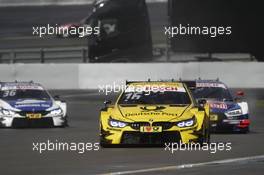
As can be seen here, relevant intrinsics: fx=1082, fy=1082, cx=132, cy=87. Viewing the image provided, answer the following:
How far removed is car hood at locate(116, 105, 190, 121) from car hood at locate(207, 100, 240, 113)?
4.57 metres

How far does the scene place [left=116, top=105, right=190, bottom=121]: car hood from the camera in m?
18.8

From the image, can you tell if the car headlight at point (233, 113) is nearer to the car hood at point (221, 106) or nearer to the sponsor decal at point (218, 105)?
the car hood at point (221, 106)

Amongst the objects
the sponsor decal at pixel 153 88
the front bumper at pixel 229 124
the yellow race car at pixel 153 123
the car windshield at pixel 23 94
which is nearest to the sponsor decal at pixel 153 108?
the yellow race car at pixel 153 123

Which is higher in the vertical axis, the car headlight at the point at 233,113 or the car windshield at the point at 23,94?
the car windshield at the point at 23,94

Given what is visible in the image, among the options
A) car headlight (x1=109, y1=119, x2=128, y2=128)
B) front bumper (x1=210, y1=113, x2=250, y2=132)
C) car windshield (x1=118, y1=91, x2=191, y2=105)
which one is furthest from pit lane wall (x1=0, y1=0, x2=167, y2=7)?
car headlight (x1=109, y1=119, x2=128, y2=128)

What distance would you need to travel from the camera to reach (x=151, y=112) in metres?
19.1

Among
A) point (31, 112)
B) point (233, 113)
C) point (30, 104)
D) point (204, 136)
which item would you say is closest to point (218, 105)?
point (233, 113)

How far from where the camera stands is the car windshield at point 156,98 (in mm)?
20047

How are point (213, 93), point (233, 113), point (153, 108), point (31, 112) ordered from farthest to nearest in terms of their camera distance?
1. point (31, 112)
2. point (213, 93)
3. point (233, 113)
4. point (153, 108)

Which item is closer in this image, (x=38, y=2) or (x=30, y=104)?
(x=30, y=104)

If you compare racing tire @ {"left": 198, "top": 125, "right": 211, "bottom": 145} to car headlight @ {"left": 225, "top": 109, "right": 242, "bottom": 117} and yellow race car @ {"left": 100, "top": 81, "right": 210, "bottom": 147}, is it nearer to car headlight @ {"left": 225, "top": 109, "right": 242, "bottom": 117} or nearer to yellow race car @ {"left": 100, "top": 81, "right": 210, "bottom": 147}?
yellow race car @ {"left": 100, "top": 81, "right": 210, "bottom": 147}

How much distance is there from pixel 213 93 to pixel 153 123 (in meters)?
6.68

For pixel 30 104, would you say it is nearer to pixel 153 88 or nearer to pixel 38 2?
pixel 153 88

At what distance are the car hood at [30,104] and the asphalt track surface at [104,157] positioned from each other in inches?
27.9
